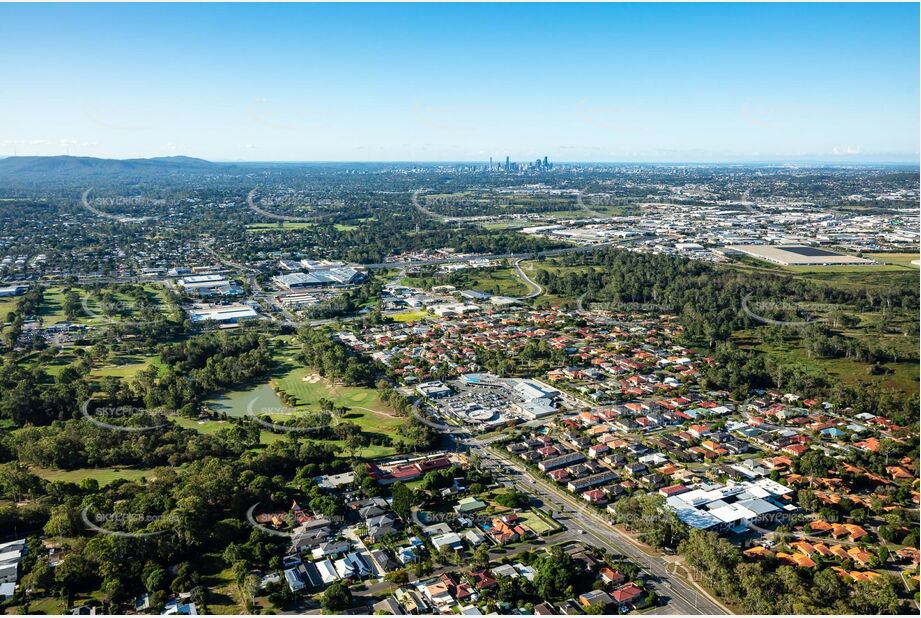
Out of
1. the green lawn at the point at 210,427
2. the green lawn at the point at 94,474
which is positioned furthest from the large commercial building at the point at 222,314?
the green lawn at the point at 94,474

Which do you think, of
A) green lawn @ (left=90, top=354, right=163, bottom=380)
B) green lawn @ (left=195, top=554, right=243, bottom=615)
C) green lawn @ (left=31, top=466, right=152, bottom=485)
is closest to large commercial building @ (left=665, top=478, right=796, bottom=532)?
green lawn @ (left=195, top=554, right=243, bottom=615)

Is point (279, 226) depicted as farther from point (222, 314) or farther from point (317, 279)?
point (222, 314)

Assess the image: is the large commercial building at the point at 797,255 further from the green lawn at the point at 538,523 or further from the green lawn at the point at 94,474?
the green lawn at the point at 94,474

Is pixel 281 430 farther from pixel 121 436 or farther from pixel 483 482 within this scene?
pixel 483 482

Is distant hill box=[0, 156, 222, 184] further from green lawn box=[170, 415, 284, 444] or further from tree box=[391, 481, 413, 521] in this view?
tree box=[391, 481, 413, 521]

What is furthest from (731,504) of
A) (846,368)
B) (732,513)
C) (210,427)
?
(210,427)

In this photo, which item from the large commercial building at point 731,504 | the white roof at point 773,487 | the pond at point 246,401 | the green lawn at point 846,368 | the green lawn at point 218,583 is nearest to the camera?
the green lawn at point 218,583
